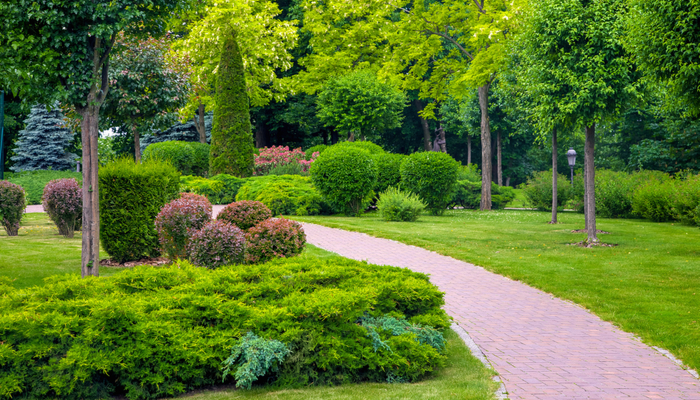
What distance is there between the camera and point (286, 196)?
18062 millimetres

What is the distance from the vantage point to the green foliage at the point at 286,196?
1761cm

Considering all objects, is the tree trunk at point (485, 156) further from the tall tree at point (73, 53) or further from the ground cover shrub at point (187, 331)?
the ground cover shrub at point (187, 331)

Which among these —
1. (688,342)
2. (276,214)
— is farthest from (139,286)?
(276,214)

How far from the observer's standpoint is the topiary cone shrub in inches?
440

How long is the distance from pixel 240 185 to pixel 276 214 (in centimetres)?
349

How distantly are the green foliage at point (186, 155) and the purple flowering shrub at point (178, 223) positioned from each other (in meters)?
17.0

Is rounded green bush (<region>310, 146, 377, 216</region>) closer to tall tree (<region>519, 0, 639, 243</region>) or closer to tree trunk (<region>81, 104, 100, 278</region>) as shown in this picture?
tall tree (<region>519, 0, 639, 243</region>)

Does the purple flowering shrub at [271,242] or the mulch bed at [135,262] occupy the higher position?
the purple flowering shrub at [271,242]

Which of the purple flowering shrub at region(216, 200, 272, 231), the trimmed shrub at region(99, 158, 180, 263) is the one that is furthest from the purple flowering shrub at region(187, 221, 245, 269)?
the trimmed shrub at region(99, 158, 180, 263)

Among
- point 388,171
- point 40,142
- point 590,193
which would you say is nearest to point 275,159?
point 388,171

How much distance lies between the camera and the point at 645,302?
7.29m

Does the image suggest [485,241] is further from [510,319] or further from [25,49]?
[25,49]

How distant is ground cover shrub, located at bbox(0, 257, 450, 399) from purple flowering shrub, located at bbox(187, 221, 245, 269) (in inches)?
72.7

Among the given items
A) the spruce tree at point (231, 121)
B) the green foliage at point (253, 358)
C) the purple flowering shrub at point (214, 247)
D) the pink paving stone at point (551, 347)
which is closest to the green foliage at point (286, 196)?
the spruce tree at point (231, 121)
